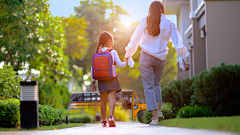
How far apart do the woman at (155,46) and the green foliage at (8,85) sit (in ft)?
14.8

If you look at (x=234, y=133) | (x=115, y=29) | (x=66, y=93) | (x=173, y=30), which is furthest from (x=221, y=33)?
(x=115, y=29)

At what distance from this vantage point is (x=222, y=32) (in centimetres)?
1182

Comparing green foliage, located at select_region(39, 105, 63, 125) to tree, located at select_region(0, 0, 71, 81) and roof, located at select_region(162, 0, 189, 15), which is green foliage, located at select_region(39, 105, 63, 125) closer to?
tree, located at select_region(0, 0, 71, 81)

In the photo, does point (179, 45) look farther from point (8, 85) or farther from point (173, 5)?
point (173, 5)

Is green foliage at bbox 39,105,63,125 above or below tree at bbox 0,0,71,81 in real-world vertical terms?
below

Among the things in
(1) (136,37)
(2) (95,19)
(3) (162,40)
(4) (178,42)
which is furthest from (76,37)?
(4) (178,42)

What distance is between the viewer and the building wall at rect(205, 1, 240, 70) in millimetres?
11524

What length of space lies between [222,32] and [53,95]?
1500cm

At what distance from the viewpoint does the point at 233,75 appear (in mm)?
7457

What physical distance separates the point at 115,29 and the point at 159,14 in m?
27.8

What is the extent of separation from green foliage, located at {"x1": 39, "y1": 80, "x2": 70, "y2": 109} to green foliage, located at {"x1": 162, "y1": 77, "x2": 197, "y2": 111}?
41.2 feet

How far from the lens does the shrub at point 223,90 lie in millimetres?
7383

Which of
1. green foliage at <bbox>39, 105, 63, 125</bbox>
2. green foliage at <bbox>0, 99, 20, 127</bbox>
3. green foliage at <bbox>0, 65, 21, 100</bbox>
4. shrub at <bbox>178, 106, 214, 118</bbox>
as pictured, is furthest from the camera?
green foliage at <bbox>0, 65, 21, 100</bbox>

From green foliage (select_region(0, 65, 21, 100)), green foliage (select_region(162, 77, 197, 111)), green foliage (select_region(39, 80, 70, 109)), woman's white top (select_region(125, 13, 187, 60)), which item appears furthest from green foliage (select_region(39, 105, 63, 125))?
green foliage (select_region(39, 80, 70, 109))
